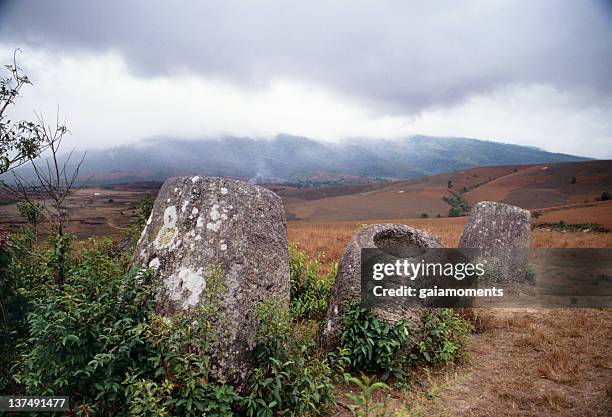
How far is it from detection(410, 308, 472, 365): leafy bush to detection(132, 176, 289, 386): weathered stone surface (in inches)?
108

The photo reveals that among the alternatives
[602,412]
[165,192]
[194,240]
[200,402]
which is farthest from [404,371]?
[165,192]

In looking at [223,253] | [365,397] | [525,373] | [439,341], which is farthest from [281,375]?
[525,373]

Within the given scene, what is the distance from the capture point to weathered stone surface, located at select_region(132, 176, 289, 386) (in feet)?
15.3

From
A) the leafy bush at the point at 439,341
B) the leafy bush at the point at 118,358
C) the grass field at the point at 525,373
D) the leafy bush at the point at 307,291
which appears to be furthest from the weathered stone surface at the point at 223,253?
the leafy bush at the point at 307,291

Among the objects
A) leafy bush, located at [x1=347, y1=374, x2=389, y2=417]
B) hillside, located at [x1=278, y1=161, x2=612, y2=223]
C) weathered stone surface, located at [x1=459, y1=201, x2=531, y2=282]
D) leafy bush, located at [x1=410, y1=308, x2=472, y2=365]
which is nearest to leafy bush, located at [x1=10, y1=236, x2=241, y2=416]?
leafy bush, located at [x1=347, y1=374, x2=389, y2=417]

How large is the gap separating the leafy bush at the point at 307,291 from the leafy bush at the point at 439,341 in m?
2.35

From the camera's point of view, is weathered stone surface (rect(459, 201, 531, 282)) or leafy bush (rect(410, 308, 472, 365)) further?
weathered stone surface (rect(459, 201, 531, 282))

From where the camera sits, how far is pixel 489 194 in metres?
69.9

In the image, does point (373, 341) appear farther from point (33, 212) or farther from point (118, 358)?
point (33, 212)

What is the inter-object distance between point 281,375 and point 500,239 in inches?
414

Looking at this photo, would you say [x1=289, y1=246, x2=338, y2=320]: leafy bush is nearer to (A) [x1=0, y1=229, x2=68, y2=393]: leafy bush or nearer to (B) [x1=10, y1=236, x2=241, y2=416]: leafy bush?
(B) [x1=10, y1=236, x2=241, y2=416]: leafy bush

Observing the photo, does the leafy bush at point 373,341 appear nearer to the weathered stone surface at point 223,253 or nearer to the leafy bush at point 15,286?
the weathered stone surface at point 223,253

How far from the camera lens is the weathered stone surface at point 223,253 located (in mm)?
4668

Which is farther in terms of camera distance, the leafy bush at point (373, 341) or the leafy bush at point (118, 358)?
the leafy bush at point (373, 341)
